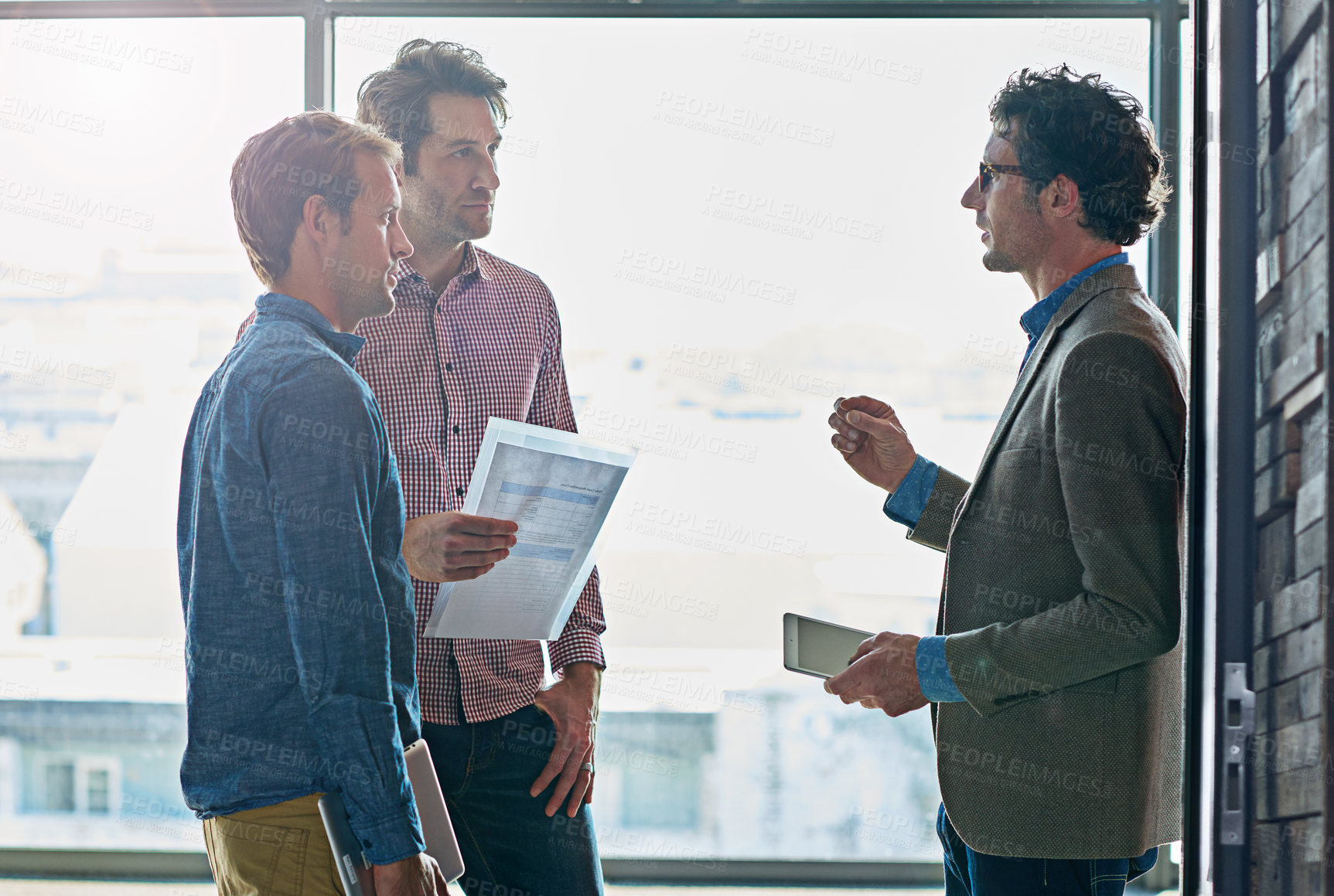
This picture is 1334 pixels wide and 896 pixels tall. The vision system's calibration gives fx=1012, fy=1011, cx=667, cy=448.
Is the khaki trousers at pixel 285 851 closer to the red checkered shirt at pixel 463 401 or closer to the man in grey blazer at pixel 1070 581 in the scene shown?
the red checkered shirt at pixel 463 401

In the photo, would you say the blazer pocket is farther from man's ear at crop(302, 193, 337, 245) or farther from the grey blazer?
man's ear at crop(302, 193, 337, 245)

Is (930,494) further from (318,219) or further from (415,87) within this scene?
(415,87)

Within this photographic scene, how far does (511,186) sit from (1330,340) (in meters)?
2.29

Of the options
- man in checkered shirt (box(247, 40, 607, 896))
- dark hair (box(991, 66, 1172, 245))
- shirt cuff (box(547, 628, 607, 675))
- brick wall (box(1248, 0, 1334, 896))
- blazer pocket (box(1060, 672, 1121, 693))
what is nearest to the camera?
brick wall (box(1248, 0, 1334, 896))

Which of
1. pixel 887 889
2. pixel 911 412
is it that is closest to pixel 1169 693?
pixel 911 412

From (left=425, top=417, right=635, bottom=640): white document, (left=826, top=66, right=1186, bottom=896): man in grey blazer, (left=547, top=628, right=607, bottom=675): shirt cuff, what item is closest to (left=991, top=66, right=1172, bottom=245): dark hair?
(left=826, top=66, right=1186, bottom=896): man in grey blazer

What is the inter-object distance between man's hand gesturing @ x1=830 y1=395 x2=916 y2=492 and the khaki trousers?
3.31 feet

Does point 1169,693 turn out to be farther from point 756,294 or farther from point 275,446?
point 756,294

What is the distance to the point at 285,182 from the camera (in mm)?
1297

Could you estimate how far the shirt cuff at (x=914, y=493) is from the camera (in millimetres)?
1692

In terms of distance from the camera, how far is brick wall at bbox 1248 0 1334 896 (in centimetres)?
98

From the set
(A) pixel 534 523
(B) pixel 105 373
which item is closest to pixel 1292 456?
(A) pixel 534 523

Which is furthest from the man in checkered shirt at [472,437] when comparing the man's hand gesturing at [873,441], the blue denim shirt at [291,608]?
the man's hand gesturing at [873,441]

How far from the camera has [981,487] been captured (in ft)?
4.44
